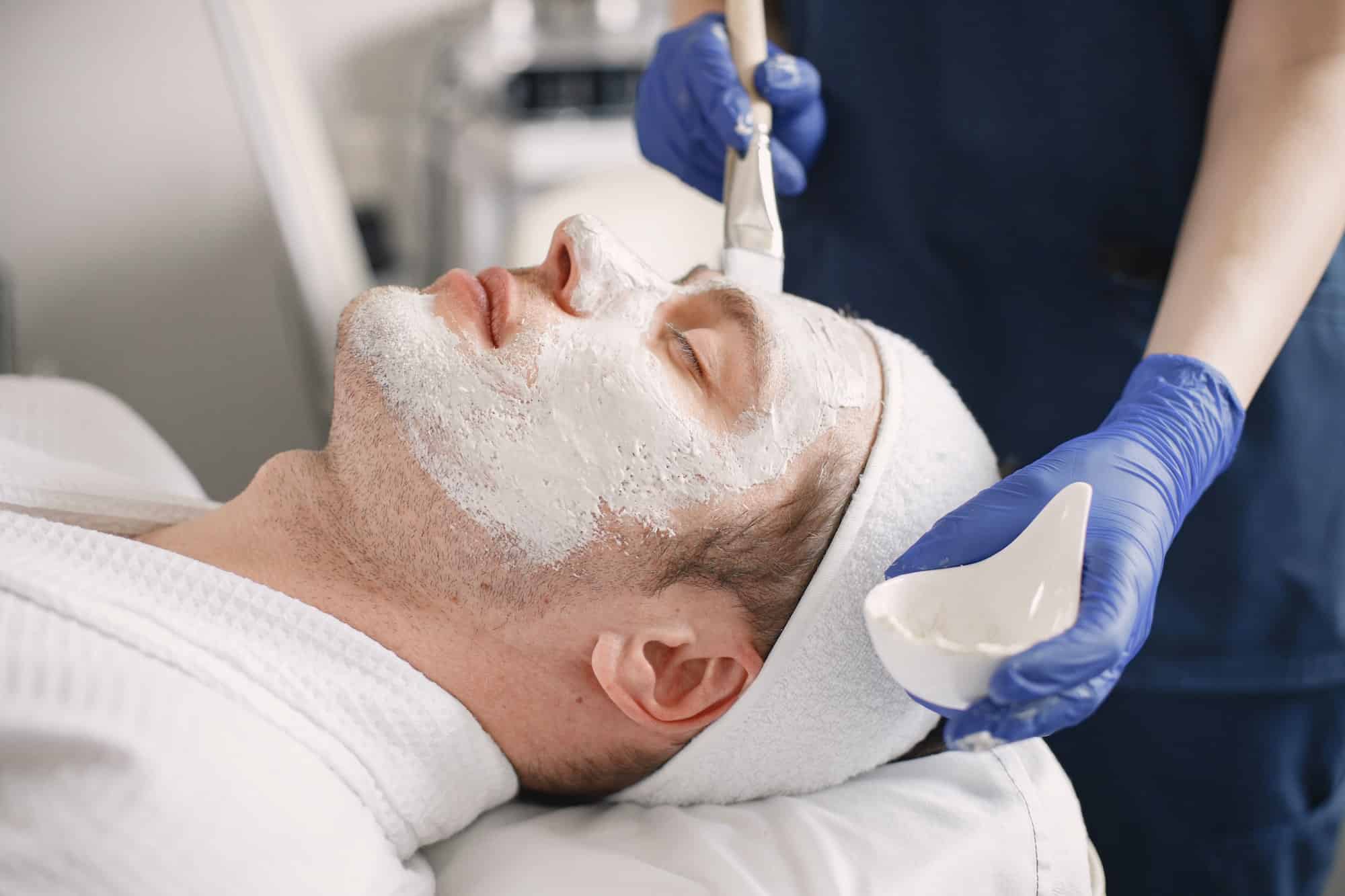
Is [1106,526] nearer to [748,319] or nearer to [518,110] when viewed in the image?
[748,319]

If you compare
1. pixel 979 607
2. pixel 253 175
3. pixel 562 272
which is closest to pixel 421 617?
pixel 562 272

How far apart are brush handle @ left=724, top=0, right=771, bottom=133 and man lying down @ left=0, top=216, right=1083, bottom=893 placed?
0.38 meters

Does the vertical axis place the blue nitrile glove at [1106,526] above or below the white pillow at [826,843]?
above

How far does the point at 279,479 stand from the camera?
991 millimetres

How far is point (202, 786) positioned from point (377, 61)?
2.24m

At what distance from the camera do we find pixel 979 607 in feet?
2.30

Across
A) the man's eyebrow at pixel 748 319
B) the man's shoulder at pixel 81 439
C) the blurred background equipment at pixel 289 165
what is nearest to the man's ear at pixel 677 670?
the man's eyebrow at pixel 748 319

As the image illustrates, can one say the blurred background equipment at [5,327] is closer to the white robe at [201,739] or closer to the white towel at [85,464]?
the white towel at [85,464]

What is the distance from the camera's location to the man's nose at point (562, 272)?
96 centimetres

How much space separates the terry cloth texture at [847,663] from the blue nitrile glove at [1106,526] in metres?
0.11

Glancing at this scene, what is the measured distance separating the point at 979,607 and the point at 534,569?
1.25 feet

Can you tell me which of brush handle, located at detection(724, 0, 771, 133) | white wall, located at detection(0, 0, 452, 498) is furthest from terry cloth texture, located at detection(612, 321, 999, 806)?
white wall, located at detection(0, 0, 452, 498)

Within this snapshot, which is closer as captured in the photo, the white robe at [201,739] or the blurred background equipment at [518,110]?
the white robe at [201,739]

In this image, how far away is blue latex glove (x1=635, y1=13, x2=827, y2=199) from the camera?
48.4 inches
